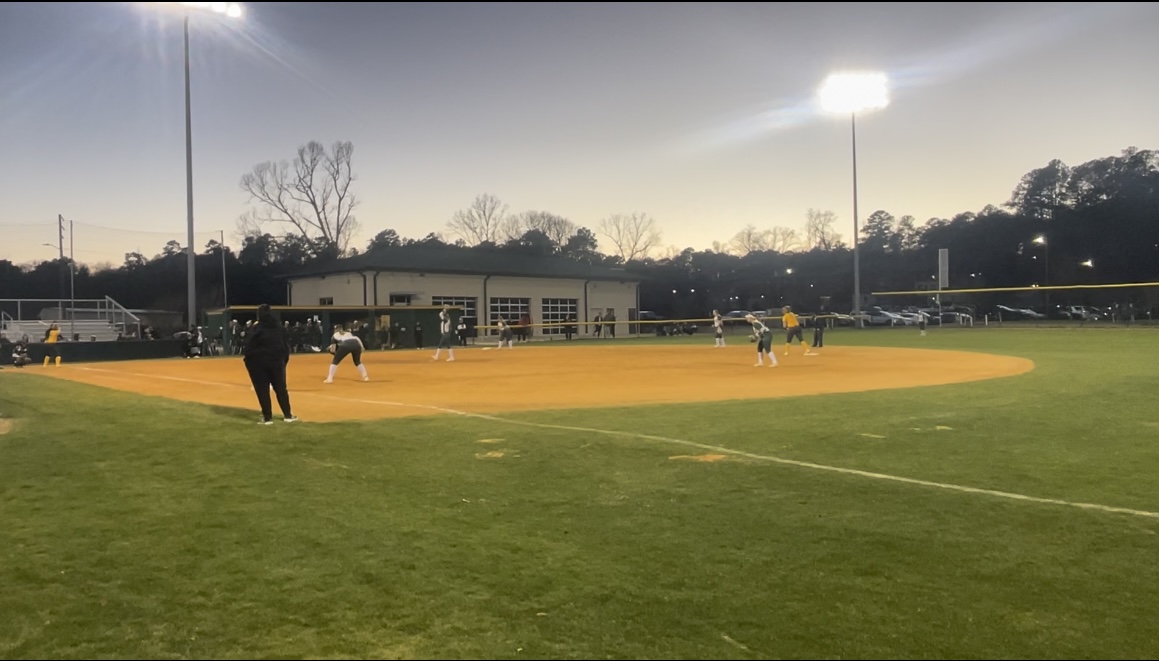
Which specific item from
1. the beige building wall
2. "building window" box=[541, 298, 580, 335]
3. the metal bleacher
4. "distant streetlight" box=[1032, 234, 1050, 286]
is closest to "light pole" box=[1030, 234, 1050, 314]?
"distant streetlight" box=[1032, 234, 1050, 286]

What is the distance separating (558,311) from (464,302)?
8916 millimetres

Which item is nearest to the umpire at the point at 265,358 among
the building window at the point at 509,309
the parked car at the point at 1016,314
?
the building window at the point at 509,309

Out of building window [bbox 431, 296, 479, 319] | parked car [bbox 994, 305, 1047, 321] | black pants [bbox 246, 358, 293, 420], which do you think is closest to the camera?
black pants [bbox 246, 358, 293, 420]

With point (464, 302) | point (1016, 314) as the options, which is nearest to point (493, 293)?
point (464, 302)

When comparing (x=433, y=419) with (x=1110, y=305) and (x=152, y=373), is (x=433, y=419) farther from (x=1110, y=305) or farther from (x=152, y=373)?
(x=1110, y=305)

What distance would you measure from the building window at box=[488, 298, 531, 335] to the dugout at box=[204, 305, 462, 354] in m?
9.89

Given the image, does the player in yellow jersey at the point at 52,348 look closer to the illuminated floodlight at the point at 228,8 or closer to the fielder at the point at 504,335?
the fielder at the point at 504,335

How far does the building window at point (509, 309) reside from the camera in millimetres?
52938

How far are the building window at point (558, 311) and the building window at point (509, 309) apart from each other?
196 centimetres

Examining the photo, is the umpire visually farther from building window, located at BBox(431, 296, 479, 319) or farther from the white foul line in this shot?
building window, located at BBox(431, 296, 479, 319)

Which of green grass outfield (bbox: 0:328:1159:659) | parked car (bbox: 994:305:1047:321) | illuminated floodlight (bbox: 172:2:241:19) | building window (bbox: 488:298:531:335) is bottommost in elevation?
green grass outfield (bbox: 0:328:1159:659)

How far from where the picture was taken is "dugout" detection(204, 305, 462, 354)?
37.3 meters

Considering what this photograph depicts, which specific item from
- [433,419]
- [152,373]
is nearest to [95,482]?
[433,419]

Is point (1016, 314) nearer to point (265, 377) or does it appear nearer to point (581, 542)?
point (265, 377)
